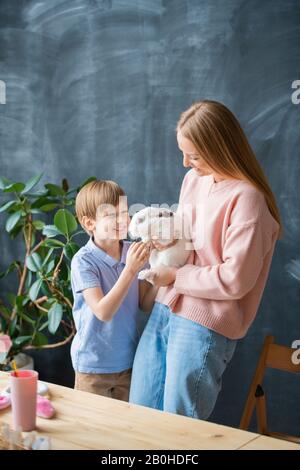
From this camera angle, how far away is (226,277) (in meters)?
1.79

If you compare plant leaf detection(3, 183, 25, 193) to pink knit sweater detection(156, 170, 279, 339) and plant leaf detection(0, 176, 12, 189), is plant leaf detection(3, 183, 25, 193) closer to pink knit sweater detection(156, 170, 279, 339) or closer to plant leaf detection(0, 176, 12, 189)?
plant leaf detection(0, 176, 12, 189)

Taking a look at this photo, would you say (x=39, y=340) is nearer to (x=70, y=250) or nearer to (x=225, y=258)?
(x=70, y=250)

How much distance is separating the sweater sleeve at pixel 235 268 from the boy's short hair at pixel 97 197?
1.49 feet

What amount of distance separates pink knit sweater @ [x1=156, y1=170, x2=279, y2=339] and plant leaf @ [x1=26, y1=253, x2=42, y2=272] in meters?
1.01

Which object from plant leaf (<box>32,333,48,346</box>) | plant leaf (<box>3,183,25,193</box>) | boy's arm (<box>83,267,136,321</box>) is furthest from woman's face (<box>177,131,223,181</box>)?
plant leaf (<box>32,333,48,346</box>)

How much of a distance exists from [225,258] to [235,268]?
57 mm

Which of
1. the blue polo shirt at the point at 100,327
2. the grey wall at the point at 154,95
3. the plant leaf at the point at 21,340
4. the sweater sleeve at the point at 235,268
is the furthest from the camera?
the plant leaf at the point at 21,340

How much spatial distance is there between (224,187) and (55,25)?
1.55 m

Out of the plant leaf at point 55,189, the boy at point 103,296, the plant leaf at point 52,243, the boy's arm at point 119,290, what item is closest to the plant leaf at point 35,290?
the plant leaf at point 52,243

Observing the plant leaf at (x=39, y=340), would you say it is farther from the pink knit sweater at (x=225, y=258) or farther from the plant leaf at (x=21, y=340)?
the pink knit sweater at (x=225, y=258)

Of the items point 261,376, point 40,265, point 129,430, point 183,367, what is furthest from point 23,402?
point 40,265

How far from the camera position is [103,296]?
2107mm

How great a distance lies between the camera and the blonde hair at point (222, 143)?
6.03 ft
